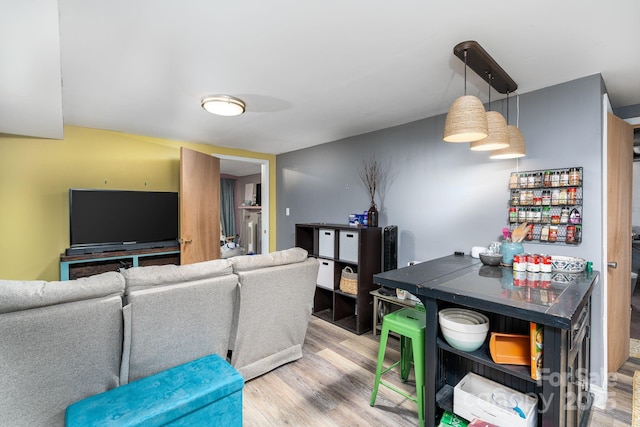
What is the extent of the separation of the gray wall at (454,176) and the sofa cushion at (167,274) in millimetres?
2020

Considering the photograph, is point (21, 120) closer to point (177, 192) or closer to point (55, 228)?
point (55, 228)

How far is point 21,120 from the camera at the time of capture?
8.53 ft

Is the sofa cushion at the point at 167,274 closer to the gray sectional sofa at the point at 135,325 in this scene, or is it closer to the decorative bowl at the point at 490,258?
the gray sectional sofa at the point at 135,325

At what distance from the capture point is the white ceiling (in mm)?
1413

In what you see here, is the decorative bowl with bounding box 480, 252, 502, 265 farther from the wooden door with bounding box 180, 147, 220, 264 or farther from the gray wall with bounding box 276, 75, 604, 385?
the wooden door with bounding box 180, 147, 220, 264

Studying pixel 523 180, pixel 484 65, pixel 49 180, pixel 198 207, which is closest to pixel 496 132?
pixel 484 65

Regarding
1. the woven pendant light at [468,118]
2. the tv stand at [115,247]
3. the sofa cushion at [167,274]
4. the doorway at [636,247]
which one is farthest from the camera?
the doorway at [636,247]

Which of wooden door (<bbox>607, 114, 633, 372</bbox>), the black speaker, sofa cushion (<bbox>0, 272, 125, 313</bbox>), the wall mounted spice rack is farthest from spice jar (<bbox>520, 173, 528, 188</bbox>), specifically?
sofa cushion (<bbox>0, 272, 125, 313</bbox>)

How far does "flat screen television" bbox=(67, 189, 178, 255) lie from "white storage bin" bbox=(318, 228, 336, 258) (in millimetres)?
1933

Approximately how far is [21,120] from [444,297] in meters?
3.60

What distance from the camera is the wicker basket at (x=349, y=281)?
3.22m

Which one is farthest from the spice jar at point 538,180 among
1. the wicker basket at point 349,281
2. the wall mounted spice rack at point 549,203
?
the wicker basket at point 349,281

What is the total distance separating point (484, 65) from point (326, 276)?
8.31ft

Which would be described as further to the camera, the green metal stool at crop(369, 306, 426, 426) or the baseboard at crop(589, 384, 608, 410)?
the baseboard at crop(589, 384, 608, 410)
